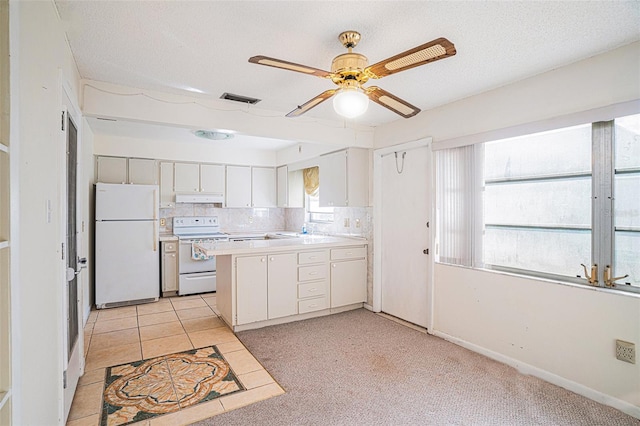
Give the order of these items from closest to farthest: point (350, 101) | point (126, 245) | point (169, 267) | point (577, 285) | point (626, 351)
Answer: point (350, 101) → point (626, 351) → point (577, 285) → point (126, 245) → point (169, 267)

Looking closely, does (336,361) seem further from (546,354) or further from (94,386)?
(94,386)

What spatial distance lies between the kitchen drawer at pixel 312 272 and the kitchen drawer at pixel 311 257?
0.07 meters

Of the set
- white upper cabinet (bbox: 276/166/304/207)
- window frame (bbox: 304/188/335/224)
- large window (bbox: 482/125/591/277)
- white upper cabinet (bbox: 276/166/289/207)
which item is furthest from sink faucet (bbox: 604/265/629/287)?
white upper cabinet (bbox: 276/166/289/207)

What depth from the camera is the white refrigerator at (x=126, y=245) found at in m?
4.29

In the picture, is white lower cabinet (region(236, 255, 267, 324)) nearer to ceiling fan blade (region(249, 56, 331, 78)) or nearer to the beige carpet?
the beige carpet

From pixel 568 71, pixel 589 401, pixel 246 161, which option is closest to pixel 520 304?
pixel 589 401

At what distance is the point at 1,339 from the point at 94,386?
5.91 feet

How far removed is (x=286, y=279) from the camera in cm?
379

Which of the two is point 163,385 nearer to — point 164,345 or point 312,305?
point 164,345

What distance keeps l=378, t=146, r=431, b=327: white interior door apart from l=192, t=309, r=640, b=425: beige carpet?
490 millimetres

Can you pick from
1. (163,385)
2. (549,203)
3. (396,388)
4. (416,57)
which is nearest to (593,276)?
(549,203)

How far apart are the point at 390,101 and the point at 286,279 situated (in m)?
2.32

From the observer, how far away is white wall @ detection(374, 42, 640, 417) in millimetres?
2176

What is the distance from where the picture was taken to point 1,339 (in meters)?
1.01
